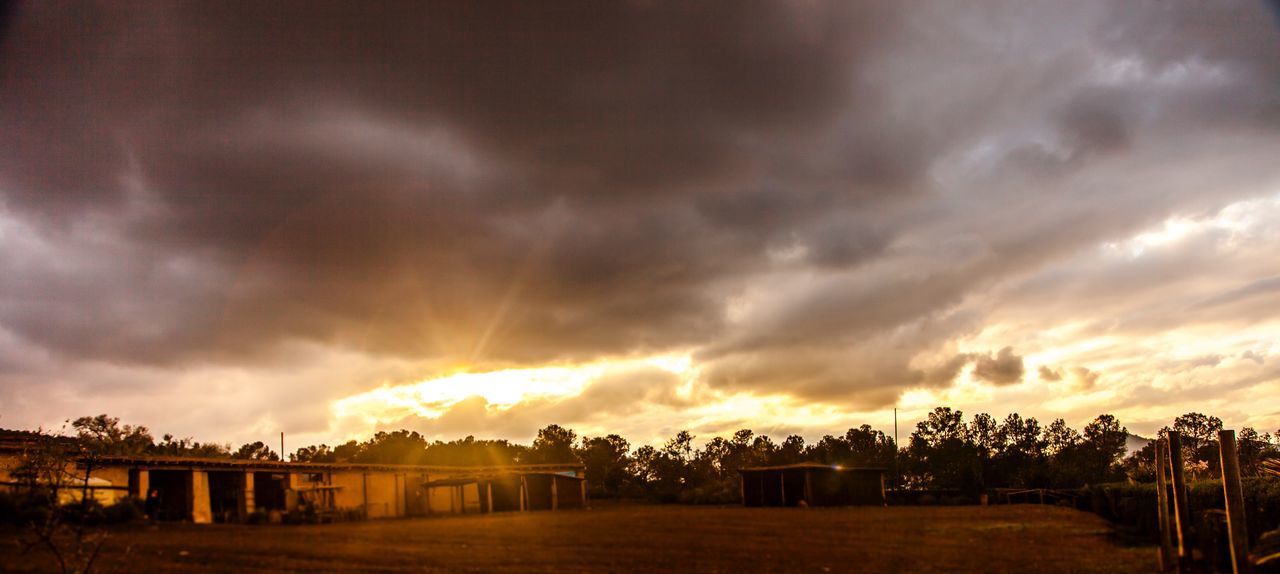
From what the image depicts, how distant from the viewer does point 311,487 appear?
44062mm

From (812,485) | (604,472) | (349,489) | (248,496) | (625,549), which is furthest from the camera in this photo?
(604,472)

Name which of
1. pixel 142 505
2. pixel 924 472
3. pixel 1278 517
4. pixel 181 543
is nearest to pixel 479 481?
pixel 142 505

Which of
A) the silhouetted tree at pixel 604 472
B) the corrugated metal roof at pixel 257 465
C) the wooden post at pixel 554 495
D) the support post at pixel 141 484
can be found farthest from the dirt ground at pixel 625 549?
the silhouetted tree at pixel 604 472

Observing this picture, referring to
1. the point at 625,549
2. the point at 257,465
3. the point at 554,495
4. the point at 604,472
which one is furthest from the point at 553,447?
the point at 625,549

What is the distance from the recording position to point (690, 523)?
126 ft

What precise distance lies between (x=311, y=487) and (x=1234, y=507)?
4004 cm

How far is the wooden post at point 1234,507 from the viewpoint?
16.5m

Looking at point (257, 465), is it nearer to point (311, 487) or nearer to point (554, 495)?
point (311, 487)

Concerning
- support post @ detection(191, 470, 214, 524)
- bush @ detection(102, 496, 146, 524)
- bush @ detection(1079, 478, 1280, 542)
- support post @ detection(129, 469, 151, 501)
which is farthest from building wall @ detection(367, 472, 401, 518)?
bush @ detection(1079, 478, 1280, 542)

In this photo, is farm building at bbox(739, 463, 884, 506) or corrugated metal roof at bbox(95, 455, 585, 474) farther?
farm building at bbox(739, 463, 884, 506)

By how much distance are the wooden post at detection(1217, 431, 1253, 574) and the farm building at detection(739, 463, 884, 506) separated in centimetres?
4446

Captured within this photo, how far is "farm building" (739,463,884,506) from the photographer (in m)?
61.5

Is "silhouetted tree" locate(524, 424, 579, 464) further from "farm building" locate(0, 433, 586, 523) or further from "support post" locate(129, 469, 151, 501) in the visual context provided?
"support post" locate(129, 469, 151, 501)

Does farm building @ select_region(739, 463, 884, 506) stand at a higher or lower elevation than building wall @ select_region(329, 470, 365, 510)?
lower
